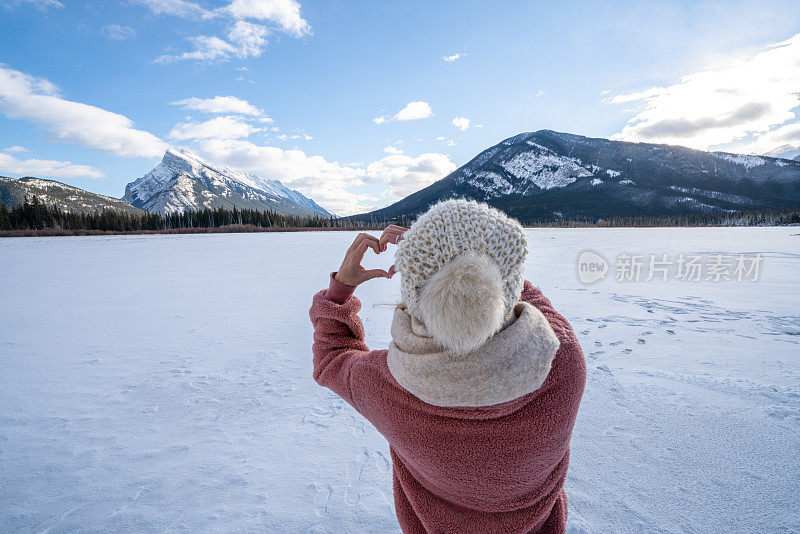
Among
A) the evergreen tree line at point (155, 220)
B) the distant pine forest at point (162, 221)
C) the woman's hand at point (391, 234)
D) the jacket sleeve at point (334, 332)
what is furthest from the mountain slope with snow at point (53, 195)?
the woman's hand at point (391, 234)

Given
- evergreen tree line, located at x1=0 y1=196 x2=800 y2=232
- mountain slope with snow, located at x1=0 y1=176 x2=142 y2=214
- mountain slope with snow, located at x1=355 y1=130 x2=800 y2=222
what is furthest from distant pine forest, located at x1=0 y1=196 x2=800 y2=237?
mountain slope with snow, located at x1=0 y1=176 x2=142 y2=214

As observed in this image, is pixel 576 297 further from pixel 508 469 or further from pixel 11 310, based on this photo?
pixel 11 310

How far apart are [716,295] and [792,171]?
19735cm

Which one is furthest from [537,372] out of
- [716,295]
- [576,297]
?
[716,295]

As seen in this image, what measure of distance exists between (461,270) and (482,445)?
1.51ft

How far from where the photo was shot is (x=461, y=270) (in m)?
0.86

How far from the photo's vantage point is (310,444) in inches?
106

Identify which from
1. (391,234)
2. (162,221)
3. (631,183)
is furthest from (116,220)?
(631,183)

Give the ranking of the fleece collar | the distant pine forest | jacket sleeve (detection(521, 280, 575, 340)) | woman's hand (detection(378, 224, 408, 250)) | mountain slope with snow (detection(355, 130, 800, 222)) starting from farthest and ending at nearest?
mountain slope with snow (detection(355, 130, 800, 222))
the distant pine forest
woman's hand (detection(378, 224, 408, 250))
jacket sleeve (detection(521, 280, 575, 340))
the fleece collar

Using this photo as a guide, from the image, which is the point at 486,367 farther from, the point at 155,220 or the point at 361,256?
the point at 155,220

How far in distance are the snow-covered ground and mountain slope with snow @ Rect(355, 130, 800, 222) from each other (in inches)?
4434

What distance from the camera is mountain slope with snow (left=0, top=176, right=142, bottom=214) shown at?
13512 centimetres

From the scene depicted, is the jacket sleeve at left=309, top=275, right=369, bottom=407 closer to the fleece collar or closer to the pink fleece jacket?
the pink fleece jacket

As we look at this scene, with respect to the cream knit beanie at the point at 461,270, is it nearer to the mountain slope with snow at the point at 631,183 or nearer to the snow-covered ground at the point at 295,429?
the snow-covered ground at the point at 295,429
